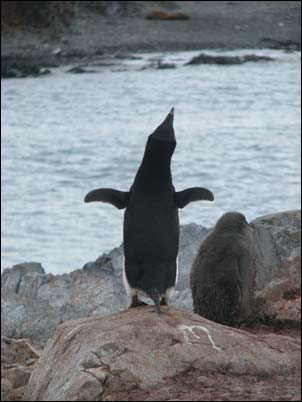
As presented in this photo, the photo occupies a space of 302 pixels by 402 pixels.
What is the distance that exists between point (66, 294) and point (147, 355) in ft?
15.8

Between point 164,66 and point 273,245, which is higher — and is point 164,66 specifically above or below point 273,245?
below

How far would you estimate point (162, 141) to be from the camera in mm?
4418

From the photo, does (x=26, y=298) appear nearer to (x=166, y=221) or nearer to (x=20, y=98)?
(x=166, y=221)

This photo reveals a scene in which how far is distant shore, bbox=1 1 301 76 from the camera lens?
120 feet

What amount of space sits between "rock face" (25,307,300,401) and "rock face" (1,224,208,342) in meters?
3.46

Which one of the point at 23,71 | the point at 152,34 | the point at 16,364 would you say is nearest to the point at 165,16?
the point at 152,34

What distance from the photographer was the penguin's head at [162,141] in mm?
4395

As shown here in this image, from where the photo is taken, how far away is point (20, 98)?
29.7 meters

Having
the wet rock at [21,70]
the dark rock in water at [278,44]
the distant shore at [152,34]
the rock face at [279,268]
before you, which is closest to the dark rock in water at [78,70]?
the wet rock at [21,70]

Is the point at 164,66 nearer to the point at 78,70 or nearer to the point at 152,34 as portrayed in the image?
the point at 78,70

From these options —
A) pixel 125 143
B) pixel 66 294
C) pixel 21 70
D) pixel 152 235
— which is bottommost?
pixel 21 70

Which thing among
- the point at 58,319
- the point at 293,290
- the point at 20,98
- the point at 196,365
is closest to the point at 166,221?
the point at 196,365

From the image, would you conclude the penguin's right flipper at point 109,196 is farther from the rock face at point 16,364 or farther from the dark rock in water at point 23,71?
the dark rock in water at point 23,71

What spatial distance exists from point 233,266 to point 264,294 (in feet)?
1.09
